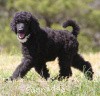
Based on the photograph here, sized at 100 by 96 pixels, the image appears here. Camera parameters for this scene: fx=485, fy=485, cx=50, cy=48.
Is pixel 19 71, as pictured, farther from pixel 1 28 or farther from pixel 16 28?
pixel 1 28

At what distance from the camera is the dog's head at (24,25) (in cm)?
881

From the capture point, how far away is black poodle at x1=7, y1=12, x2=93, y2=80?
8844mm

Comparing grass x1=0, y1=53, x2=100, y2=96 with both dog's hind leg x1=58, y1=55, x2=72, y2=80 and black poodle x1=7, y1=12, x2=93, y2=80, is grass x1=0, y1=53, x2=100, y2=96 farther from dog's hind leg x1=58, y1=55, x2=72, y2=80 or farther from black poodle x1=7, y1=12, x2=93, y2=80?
dog's hind leg x1=58, y1=55, x2=72, y2=80

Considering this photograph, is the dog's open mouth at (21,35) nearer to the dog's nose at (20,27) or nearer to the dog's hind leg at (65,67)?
the dog's nose at (20,27)

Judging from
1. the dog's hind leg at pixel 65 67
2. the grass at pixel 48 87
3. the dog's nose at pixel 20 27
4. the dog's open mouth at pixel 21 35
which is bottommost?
the grass at pixel 48 87

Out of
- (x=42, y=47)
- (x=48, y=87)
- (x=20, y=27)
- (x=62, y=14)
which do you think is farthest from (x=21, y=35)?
(x=62, y=14)

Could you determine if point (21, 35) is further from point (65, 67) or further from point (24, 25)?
point (65, 67)

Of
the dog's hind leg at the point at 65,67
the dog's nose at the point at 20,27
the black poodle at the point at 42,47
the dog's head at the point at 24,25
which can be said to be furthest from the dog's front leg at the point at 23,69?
the dog's hind leg at the point at 65,67

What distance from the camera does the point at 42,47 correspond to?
9.23 meters

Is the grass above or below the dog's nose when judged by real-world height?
below

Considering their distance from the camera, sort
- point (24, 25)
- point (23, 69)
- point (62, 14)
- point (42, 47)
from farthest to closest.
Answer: point (62, 14)
point (42, 47)
point (24, 25)
point (23, 69)

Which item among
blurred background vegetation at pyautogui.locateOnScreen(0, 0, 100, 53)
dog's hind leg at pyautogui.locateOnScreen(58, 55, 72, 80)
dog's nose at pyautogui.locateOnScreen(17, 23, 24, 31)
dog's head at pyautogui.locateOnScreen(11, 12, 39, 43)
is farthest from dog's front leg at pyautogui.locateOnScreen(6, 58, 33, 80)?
blurred background vegetation at pyautogui.locateOnScreen(0, 0, 100, 53)

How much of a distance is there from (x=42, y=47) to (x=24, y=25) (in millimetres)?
625

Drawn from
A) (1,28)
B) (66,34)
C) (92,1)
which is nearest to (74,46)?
(66,34)
